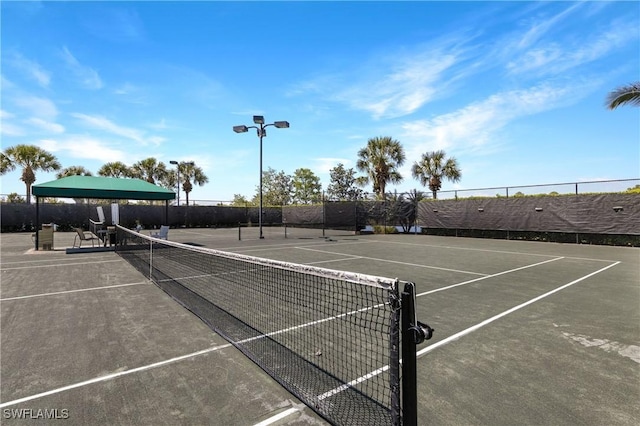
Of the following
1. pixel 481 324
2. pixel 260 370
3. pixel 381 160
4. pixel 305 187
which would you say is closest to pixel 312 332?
pixel 260 370

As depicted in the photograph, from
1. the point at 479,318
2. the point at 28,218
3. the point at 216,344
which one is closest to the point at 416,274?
the point at 479,318

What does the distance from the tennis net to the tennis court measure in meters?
0.24

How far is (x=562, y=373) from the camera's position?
3457 millimetres

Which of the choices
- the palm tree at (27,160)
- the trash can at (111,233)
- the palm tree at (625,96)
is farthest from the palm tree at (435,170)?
the palm tree at (27,160)

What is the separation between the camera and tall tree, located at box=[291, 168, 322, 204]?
6228 cm

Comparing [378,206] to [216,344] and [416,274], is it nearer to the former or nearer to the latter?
[416,274]

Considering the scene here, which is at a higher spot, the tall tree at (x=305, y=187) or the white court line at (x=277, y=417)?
the tall tree at (x=305, y=187)

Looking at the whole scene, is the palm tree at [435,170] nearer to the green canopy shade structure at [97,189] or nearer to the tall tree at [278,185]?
the green canopy shade structure at [97,189]

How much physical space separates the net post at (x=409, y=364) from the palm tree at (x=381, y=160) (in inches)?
1143

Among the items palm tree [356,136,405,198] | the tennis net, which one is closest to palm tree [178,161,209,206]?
palm tree [356,136,405,198]

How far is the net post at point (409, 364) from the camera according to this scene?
85.7 inches

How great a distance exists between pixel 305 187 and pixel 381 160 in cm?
3226

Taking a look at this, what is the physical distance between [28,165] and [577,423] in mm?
40917

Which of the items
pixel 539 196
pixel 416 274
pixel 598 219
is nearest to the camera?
pixel 416 274
